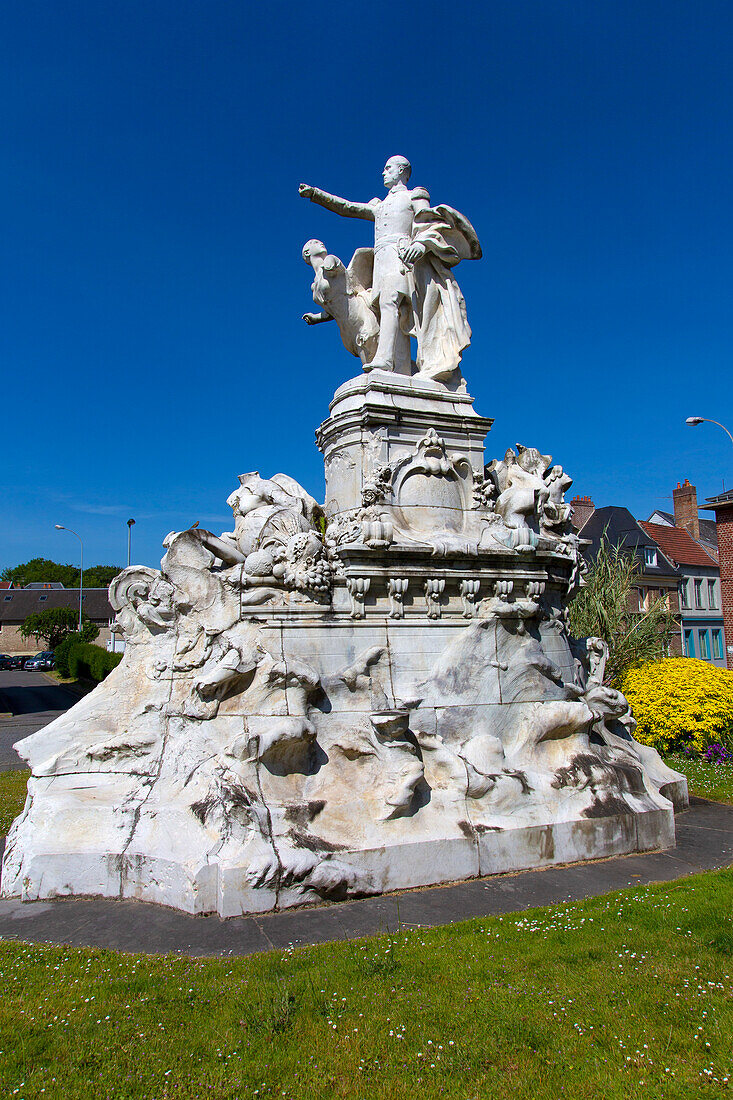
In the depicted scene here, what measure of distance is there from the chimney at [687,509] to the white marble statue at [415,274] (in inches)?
1212

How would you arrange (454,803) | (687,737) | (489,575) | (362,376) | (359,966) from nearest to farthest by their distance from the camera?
(359,966), (454,803), (489,575), (362,376), (687,737)

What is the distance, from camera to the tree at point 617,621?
1838 cm

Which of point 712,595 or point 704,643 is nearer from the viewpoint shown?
point 704,643

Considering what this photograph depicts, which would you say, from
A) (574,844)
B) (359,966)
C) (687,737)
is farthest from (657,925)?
(687,737)

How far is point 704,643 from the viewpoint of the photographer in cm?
3416

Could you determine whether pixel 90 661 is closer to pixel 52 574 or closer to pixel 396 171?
pixel 396 171

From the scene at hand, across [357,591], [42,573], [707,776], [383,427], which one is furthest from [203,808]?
[42,573]

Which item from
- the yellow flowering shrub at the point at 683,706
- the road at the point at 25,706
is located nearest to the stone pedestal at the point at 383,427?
the yellow flowering shrub at the point at 683,706

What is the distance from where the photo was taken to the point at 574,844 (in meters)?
6.96

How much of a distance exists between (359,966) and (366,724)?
253 centimetres

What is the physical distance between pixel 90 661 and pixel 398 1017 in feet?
95.3

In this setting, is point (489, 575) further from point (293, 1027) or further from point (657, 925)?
point (293, 1027)

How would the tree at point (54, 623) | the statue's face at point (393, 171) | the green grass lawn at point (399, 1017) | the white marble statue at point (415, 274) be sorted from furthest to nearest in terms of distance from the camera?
the tree at point (54, 623) → the statue's face at point (393, 171) → the white marble statue at point (415, 274) → the green grass lawn at point (399, 1017)

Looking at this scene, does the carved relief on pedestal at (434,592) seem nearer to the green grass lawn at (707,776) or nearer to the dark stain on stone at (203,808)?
the dark stain on stone at (203,808)
